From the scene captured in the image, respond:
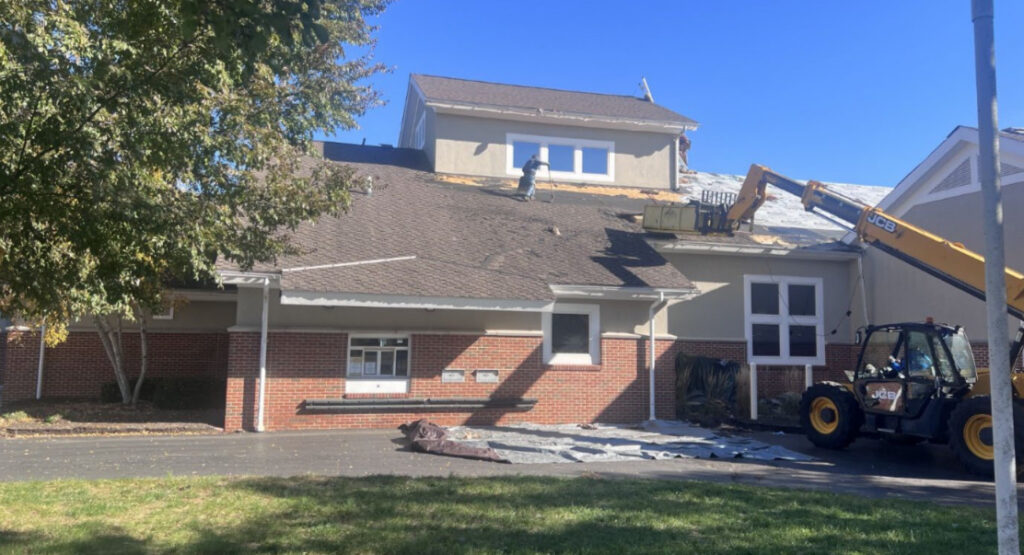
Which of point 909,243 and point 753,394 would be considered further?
point 753,394

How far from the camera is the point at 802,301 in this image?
18.5 metres

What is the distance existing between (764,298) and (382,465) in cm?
1141

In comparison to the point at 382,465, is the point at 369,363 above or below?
above

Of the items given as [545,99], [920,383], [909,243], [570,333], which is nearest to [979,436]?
[920,383]

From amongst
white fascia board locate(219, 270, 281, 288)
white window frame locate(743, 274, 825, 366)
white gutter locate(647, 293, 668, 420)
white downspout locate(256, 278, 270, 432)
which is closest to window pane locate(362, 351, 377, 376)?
white downspout locate(256, 278, 270, 432)

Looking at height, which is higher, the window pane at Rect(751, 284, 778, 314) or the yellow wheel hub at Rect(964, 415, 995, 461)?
the window pane at Rect(751, 284, 778, 314)

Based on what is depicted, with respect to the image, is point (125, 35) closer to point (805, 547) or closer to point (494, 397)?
point (805, 547)

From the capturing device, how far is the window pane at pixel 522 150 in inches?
862

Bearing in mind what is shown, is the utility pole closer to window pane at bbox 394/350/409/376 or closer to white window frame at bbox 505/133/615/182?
window pane at bbox 394/350/409/376

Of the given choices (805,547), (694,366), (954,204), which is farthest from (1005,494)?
(954,204)

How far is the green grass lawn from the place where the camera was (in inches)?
249

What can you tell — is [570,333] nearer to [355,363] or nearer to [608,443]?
[608,443]

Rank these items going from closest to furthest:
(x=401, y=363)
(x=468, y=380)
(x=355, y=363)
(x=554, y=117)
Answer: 1. (x=355, y=363)
2. (x=401, y=363)
3. (x=468, y=380)
4. (x=554, y=117)

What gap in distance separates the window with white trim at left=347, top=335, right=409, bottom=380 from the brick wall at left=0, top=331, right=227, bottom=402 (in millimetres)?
4824
